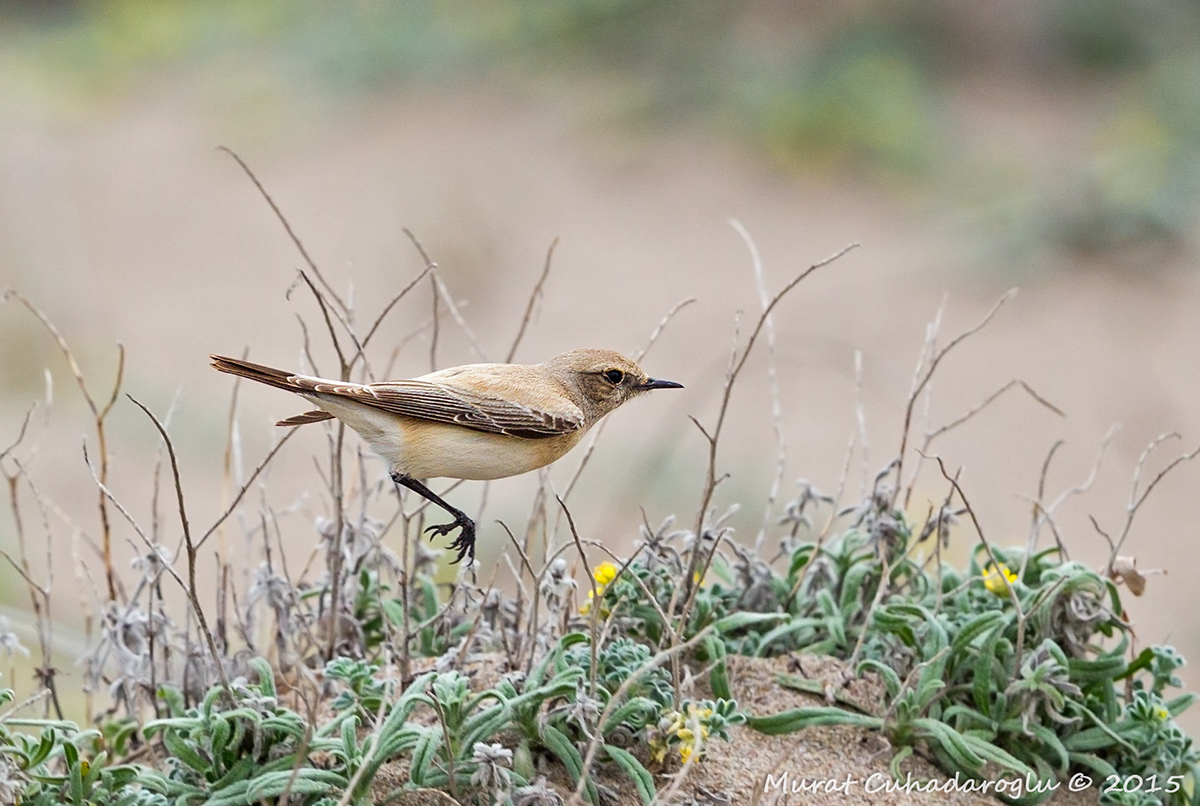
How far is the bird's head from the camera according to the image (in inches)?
130

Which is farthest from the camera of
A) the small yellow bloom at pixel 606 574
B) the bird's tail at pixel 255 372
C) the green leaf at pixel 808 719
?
the small yellow bloom at pixel 606 574

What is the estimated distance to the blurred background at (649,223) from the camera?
9062 mm

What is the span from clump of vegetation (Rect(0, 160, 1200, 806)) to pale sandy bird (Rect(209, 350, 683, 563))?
0.46 feet

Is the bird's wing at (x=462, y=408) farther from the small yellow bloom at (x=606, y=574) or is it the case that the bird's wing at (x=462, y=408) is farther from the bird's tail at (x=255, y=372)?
the small yellow bloom at (x=606, y=574)

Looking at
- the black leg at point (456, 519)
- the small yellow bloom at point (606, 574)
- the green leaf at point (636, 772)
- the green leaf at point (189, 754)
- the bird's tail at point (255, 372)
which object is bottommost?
the green leaf at point (189, 754)

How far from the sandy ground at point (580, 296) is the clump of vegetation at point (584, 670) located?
8.76ft

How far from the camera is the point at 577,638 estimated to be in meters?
3.32

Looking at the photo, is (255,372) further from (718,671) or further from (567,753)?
(718,671)

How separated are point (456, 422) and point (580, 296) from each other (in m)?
8.56

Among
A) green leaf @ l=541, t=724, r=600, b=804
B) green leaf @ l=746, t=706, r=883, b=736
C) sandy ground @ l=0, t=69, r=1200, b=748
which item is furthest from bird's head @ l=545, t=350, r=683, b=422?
sandy ground @ l=0, t=69, r=1200, b=748

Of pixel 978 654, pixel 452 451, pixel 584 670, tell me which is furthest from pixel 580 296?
pixel 452 451

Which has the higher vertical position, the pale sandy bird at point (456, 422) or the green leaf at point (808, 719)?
the pale sandy bird at point (456, 422)

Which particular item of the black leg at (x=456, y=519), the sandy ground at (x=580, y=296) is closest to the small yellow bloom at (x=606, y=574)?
the black leg at (x=456, y=519)

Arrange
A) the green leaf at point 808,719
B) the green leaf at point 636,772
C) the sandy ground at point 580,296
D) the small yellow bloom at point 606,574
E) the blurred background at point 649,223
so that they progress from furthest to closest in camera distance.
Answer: the blurred background at point 649,223 → the sandy ground at point 580,296 → the small yellow bloom at point 606,574 → the green leaf at point 808,719 → the green leaf at point 636,772
